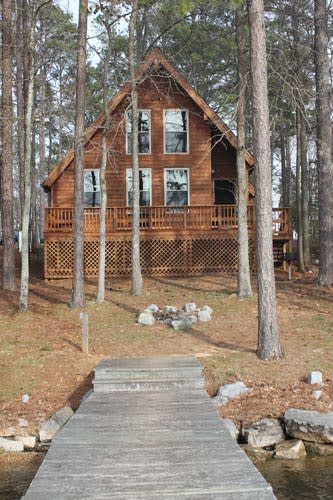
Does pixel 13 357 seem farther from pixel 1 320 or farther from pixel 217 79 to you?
pixel 217 79

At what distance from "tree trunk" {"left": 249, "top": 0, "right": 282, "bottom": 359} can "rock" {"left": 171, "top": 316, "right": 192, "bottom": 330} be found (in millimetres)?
3273

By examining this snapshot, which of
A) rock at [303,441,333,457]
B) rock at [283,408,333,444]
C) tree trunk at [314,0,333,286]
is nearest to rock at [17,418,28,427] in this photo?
rock at [283,408,333,444]

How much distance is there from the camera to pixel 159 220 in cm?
2206

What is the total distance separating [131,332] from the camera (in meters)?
14.5

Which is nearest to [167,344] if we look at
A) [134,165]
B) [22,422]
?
[22,422]

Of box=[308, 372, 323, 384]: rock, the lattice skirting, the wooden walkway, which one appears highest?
the lattice skirting

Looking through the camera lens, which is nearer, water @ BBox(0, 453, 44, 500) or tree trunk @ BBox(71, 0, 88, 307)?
water @ BBox(0, 453, 44, 500)

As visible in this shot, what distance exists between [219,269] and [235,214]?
2.31 m

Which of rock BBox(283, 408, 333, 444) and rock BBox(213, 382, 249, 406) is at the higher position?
rock BBox(213, 382, 249, 406)

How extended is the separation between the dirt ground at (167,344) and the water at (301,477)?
1332 millimetres

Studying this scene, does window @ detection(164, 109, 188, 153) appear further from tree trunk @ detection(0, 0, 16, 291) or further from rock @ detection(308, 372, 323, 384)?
rock @ detection(308, 372, 323, 384)

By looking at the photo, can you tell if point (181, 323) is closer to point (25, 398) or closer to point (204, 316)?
point (204, 316)

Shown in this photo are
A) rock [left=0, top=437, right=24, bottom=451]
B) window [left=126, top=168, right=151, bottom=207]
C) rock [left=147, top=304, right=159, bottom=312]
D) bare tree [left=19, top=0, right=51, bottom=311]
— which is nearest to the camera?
rock [left=0, top=437, right=24, bottom=451]

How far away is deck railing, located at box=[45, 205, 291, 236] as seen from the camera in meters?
21.8
